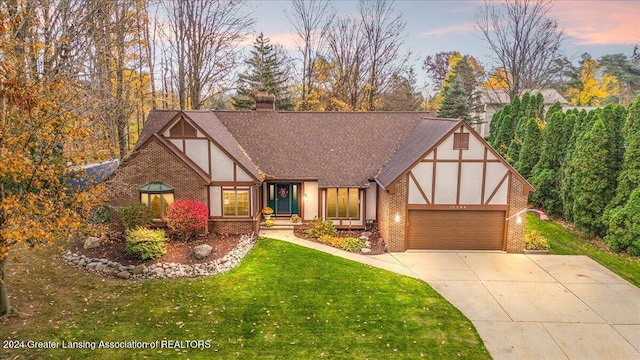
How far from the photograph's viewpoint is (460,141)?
15156mm

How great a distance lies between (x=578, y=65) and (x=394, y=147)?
47.5m

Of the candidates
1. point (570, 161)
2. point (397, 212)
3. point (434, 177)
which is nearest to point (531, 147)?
point (570, 161)

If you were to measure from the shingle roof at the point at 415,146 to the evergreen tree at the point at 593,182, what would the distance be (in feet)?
23.3

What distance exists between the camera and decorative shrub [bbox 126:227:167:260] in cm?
1327

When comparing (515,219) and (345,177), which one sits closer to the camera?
(515,219)

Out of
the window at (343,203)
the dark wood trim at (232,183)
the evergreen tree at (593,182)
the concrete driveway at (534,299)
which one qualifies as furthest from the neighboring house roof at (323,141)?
the evergreen tree at (593,182)

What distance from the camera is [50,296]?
11.2 m

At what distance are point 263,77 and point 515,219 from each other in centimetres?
2423

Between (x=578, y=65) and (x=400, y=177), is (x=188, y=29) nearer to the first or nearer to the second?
(x=400, y=177)

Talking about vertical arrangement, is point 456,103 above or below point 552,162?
above

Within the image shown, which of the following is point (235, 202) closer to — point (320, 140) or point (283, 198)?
point (283, 198)

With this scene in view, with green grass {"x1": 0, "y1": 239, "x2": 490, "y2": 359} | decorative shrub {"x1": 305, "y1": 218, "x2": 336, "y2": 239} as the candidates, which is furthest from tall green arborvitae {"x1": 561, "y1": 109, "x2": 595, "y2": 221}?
decorative shrub {"x1": 305, "y1": 218, "x2": 336, "y2": 239}

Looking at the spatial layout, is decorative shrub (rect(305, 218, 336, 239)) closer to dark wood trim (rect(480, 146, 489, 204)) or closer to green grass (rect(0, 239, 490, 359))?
green grass (rect(0, 239, 490, 359))

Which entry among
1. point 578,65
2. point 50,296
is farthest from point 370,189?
point 578,65
